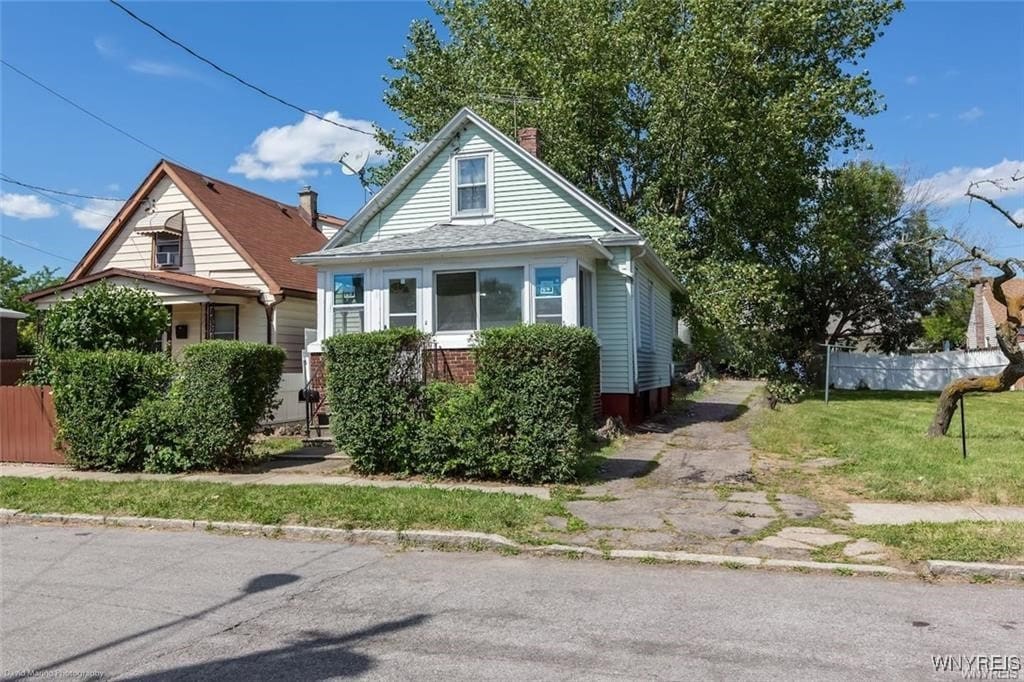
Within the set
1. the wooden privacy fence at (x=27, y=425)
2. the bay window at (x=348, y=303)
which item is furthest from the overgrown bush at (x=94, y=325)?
the bay window at (x=348, y=303)

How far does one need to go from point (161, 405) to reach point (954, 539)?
34.3ft

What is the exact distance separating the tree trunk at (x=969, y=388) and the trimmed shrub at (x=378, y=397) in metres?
8.98

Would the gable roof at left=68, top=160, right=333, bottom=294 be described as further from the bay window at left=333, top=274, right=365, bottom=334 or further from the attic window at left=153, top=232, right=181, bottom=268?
the bay window at left=333, top=274, right=365, bottom=334

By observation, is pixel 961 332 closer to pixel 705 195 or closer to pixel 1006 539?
pixel 705 195

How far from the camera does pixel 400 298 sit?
48.8 ft

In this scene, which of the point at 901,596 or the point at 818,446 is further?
the point at 818,446

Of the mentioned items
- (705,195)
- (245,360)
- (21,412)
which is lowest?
(21,412)

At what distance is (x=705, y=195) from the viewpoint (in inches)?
936

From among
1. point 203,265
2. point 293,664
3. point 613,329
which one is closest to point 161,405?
point 293,664

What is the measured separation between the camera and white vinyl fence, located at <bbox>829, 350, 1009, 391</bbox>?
30.3 meters

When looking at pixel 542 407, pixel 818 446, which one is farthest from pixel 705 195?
pixel 542 407

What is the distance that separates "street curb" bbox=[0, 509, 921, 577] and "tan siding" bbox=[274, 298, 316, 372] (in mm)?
10401

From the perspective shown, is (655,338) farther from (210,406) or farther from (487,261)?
(210,406)

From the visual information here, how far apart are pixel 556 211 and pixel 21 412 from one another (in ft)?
34.8
